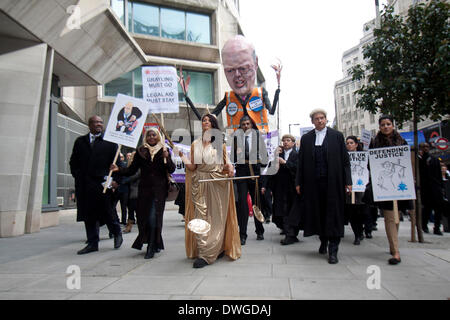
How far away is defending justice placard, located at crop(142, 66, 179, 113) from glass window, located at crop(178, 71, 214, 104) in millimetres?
15843

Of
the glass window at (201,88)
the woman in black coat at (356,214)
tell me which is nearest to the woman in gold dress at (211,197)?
the woman in black coat at (356,214)

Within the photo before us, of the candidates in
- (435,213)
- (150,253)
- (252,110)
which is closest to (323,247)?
(150,253)

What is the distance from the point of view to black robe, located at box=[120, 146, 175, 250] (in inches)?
216

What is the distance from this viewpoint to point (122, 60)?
42.3 ft

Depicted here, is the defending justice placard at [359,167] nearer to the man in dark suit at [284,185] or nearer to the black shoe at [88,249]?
the man in dark suit at [284,185]

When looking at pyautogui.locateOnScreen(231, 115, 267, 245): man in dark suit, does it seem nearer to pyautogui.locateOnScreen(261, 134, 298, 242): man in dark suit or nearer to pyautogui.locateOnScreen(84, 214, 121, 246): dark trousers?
pyautogui.locateOnScreen(261, 134, 298, 242): man in dark suit

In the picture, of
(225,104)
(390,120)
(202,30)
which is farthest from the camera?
(202,30)

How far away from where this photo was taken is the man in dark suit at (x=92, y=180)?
19.5 feet

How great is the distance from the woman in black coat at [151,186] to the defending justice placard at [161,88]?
86 centimetres

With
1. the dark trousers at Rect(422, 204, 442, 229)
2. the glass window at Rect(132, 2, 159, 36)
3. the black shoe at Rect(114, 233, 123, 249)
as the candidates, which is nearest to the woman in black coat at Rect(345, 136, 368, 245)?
the dark trousers at Rect(422, 204, 442, 229)

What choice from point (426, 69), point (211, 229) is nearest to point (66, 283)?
point (211, 229)

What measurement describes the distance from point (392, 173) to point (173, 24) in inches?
751
